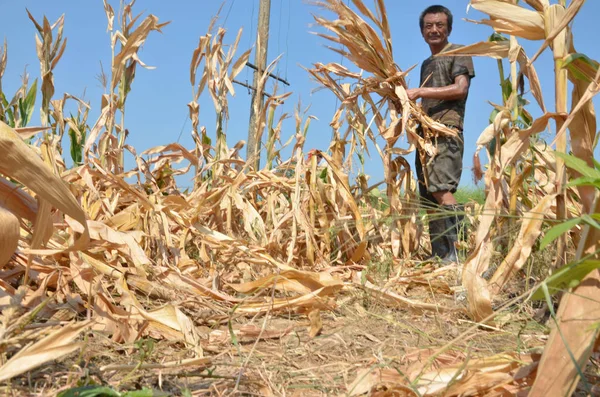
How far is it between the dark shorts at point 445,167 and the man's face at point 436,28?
0.74m

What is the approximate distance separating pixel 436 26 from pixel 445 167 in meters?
1.03

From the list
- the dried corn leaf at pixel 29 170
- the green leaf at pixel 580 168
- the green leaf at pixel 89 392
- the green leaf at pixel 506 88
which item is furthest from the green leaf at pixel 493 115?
the green leaf at pixel 89 392

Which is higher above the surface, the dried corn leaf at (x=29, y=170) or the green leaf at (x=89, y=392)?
the dried corn leaf at (x=29, y=170)

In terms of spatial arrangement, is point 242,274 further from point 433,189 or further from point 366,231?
point 433,189

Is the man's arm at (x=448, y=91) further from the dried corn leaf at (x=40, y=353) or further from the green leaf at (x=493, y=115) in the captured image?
the dried corn leaf at (x=40, y=353)

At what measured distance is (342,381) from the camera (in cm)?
138

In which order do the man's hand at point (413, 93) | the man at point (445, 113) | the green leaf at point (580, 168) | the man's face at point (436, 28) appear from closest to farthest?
the green leaf at point (580, 168) → the man's hand at point (413, 93) → the man at point (445, 113) → the man's face at point (436, 28)

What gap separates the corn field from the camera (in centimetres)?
117

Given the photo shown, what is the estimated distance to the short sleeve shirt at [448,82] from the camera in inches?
136

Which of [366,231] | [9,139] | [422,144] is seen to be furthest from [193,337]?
[422,144]

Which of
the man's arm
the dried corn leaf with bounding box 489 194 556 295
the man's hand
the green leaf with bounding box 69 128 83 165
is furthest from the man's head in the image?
the green leaf with bounding box 69 128 83 165

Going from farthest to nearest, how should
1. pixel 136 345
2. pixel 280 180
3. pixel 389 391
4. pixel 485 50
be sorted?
pixel 280 180 → pixel 485 50 → pixel 136 345 → pixel 389 391

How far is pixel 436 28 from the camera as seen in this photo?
144 inches

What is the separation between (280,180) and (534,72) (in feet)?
5.90
